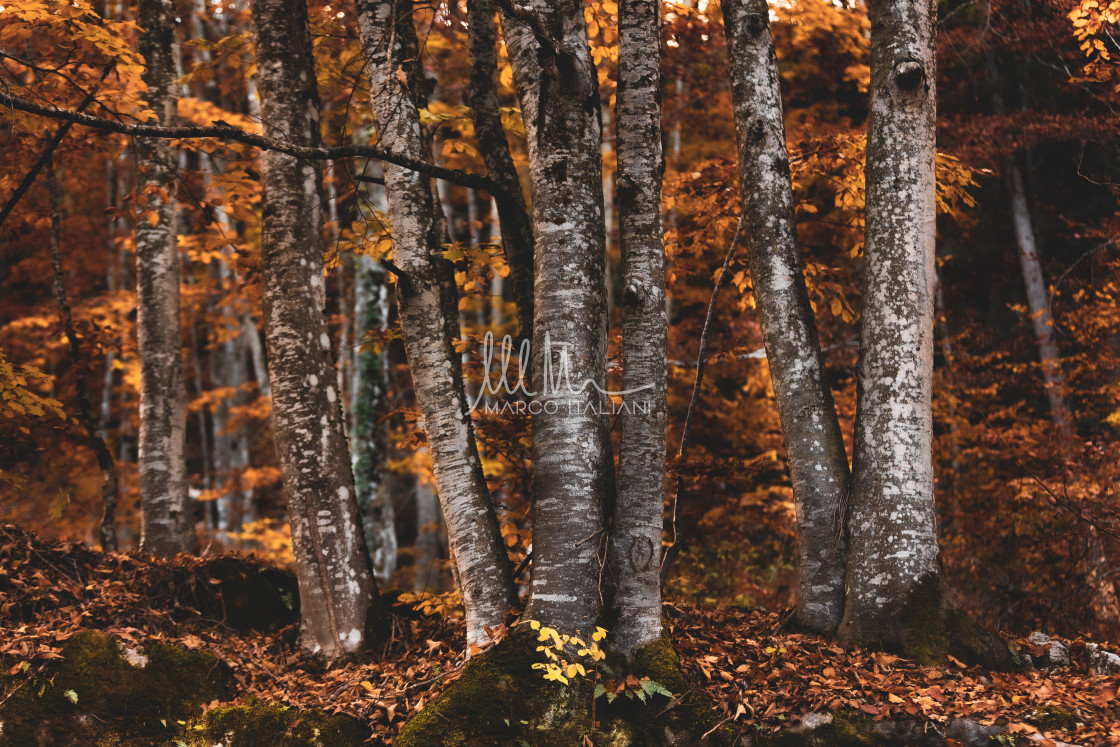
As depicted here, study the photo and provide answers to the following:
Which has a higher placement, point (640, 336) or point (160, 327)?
point (160, 327)

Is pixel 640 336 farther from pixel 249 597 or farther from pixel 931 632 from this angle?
pixel 249 597

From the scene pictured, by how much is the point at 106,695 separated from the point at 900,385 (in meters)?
5.00

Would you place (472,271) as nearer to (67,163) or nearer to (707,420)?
(67,163)

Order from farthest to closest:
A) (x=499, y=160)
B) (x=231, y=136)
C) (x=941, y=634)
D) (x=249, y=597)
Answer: (x=249, y=597) < (x=499, y=160) < (x=941, y=634) < (x=231, y=136)

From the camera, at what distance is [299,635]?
482cm

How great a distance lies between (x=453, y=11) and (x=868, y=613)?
449 centimetres

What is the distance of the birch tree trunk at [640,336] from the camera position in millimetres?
3846

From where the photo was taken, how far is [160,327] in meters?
6.54

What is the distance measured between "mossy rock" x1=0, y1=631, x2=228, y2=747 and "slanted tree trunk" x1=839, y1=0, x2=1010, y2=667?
396cm

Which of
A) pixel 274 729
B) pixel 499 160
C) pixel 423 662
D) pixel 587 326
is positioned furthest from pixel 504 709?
pixel 499 160

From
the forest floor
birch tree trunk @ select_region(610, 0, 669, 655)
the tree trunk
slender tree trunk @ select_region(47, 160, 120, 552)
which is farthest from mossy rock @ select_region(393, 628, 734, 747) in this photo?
the tree trunk

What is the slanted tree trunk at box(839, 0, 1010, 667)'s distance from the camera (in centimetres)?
413

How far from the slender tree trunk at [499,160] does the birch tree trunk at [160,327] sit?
3300 millimetres

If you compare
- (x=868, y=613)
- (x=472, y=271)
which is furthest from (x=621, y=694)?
(x=472, y=271)
